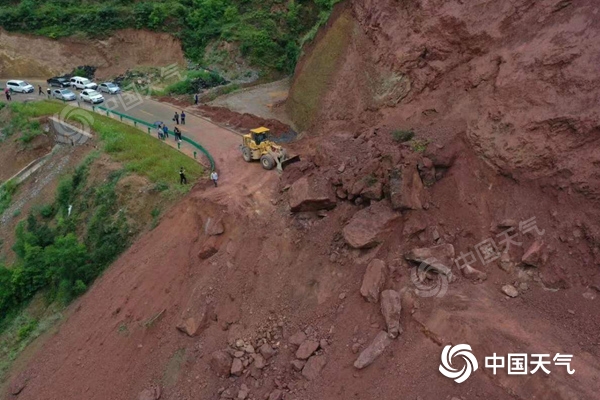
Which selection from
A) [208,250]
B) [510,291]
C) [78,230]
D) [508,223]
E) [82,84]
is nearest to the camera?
[510,291]

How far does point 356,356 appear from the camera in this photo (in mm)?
11805

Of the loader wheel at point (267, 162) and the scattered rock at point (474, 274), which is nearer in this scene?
the scattered rock at point (474, 274)

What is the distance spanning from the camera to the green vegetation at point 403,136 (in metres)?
15.7

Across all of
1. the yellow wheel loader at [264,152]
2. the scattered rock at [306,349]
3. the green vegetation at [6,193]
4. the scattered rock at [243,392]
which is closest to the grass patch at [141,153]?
the yellow wheel loader at [264,152]

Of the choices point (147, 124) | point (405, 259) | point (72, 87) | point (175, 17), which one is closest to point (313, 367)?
point (405, 259)

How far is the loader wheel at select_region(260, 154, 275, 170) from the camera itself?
64.0 feet

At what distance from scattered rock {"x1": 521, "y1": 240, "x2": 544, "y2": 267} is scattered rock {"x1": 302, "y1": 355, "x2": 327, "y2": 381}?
584 centimetres

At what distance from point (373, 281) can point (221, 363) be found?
4.80 m

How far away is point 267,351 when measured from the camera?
13.0 meters

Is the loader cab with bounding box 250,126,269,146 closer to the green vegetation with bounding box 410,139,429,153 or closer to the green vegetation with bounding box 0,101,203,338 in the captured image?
the green vegetation with bounding box 0,101,203,338

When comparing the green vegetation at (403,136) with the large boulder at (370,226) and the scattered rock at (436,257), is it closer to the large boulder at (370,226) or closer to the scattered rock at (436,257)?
the large boulder at (370,226)

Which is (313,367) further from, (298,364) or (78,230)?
(78,230)

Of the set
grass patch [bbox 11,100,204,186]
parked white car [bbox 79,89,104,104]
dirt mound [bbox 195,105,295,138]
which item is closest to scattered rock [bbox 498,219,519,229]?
grass patch [bbox 11,100,204,186]

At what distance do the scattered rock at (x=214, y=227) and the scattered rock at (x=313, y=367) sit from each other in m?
6.06
